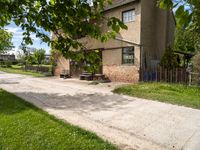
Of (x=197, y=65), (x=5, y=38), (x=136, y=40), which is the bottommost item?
(x=197, y=65)

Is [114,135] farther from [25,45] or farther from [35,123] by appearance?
[25,45]

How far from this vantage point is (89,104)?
35.2 ft

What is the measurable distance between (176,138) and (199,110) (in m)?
3.86

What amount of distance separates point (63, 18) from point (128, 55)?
17.2 m

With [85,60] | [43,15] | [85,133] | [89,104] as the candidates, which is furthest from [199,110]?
[43,15]

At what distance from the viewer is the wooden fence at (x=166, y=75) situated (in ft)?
52.0

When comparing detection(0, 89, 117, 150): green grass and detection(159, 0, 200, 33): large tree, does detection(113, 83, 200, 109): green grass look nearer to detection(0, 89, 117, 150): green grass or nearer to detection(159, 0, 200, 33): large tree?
detection(0, 89, 117, 150): green grass

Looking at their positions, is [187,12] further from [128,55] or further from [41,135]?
[128,55]

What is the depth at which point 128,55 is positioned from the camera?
65.3 ft

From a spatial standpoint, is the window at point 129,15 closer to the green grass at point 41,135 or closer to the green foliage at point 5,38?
the green foliage at point 5,38

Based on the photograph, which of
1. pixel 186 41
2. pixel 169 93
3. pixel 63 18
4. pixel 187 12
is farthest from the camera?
pixel 186 41

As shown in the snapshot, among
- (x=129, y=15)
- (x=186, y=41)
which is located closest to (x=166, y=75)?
(x=129, y=15)

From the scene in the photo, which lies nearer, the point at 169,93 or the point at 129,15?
the point at 169,93

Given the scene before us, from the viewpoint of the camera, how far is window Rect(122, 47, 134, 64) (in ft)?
64.3
